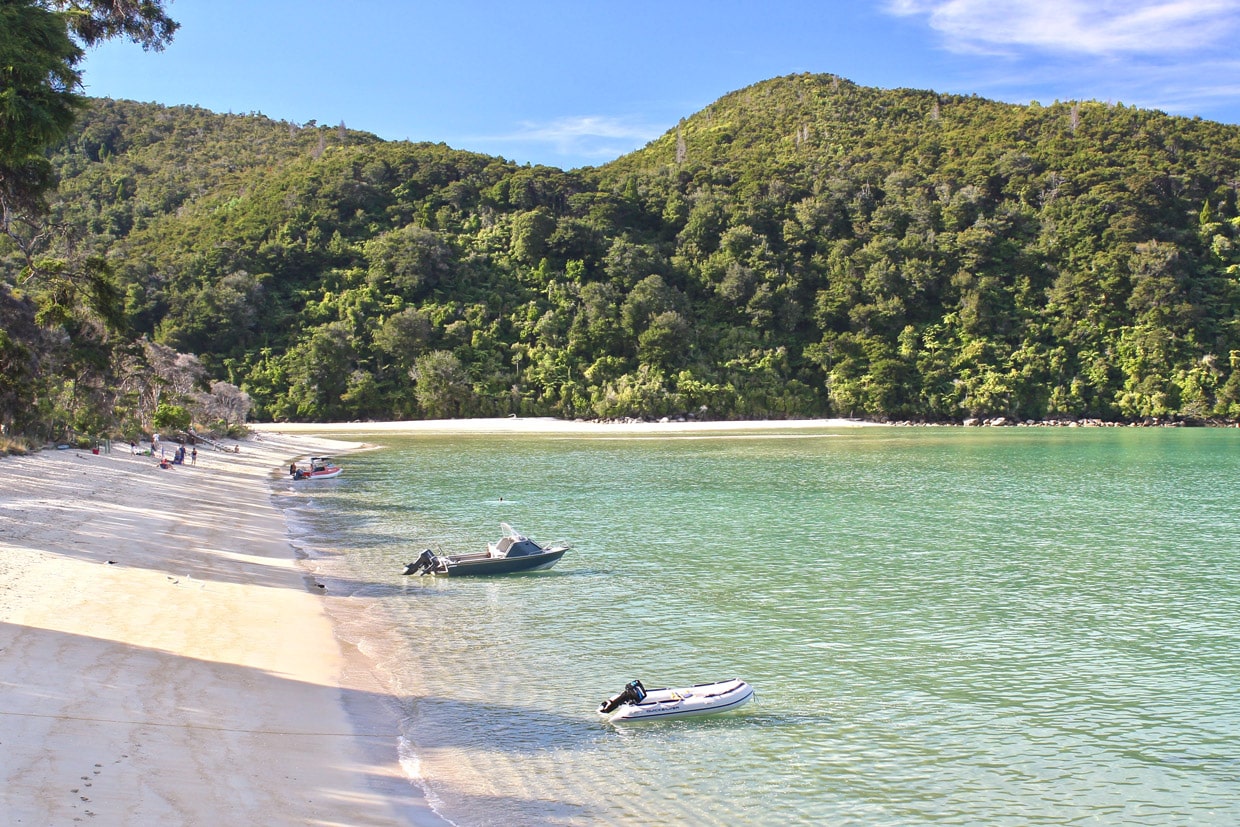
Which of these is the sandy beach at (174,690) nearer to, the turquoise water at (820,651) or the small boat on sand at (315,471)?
the turquoise water at (820,651)

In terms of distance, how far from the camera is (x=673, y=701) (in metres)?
9.26

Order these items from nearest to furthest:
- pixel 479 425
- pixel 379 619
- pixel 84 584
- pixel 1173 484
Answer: pixel 84 584
pixel 379 619
pixel 1173 484
pixel 479 425

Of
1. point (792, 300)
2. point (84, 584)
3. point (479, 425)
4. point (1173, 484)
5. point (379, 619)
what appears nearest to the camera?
point (84, 584)

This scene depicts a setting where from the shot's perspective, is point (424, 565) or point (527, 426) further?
point (527, 426)

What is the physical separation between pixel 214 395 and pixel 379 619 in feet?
156

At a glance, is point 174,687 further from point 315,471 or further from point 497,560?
point 315,471

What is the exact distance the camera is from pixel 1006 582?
16.3 meters

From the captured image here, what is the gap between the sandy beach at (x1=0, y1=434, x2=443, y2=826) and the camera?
6.00 m

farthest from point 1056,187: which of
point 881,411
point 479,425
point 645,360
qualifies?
point 479,425

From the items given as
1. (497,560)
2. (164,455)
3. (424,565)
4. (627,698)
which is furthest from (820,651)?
(164,455)

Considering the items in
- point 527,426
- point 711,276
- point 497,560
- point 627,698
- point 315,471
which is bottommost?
point 315,471

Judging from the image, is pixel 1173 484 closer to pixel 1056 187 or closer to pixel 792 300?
pixel 792 300

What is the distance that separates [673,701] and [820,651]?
3.41m

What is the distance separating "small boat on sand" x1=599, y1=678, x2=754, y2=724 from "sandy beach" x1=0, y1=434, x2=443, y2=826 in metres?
2.43
